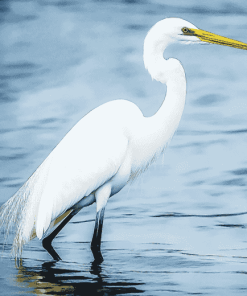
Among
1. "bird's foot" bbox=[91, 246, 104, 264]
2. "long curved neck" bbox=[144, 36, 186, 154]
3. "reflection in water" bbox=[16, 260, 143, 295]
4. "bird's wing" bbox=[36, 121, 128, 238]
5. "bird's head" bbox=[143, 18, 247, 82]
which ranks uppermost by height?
"bird's head" bbox=[143, 18, 247, 82]

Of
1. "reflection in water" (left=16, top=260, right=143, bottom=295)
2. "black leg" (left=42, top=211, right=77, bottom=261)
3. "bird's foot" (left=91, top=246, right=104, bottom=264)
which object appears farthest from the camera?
"black leg" (left=42, top=211, right=77, bottom=261)

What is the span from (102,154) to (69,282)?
3.30 ft

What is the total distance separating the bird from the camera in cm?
346

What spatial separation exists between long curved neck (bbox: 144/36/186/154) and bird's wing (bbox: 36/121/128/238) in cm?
29

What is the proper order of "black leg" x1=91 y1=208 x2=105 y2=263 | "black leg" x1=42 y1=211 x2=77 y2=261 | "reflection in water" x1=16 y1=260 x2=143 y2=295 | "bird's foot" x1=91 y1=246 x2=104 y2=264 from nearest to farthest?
"reflection in water" x1=16 y1=260 x2=143 y2=295 < "bird's foot" x1=91 y1=246 x2=104 y2=264 < "black leg" x1=91 y1=208 x2=105 y2=263 < "black leg" x1=42 y1=211 x2=77 y2=261

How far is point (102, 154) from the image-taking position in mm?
3500

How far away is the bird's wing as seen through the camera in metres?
3.41

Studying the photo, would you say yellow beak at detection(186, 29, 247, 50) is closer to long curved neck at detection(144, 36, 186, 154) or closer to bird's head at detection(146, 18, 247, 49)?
bird's head at detection(146, 18, 247, 49)

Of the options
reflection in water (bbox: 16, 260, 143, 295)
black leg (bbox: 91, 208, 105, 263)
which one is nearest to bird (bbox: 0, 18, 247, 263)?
black leg (bbox: 91, 208, 105, 263)

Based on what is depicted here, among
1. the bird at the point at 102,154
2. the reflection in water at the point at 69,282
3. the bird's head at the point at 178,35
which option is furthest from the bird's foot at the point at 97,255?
the bird's head at the point at 178,35

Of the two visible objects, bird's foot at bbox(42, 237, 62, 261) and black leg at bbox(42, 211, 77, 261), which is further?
black leg at bbox(42, 211, 77, 261)

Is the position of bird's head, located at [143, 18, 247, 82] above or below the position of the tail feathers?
above

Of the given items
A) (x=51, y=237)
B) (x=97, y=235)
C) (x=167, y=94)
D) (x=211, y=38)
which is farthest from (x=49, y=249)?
(x=211, y=38)

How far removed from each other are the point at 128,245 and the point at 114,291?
1.44 m
